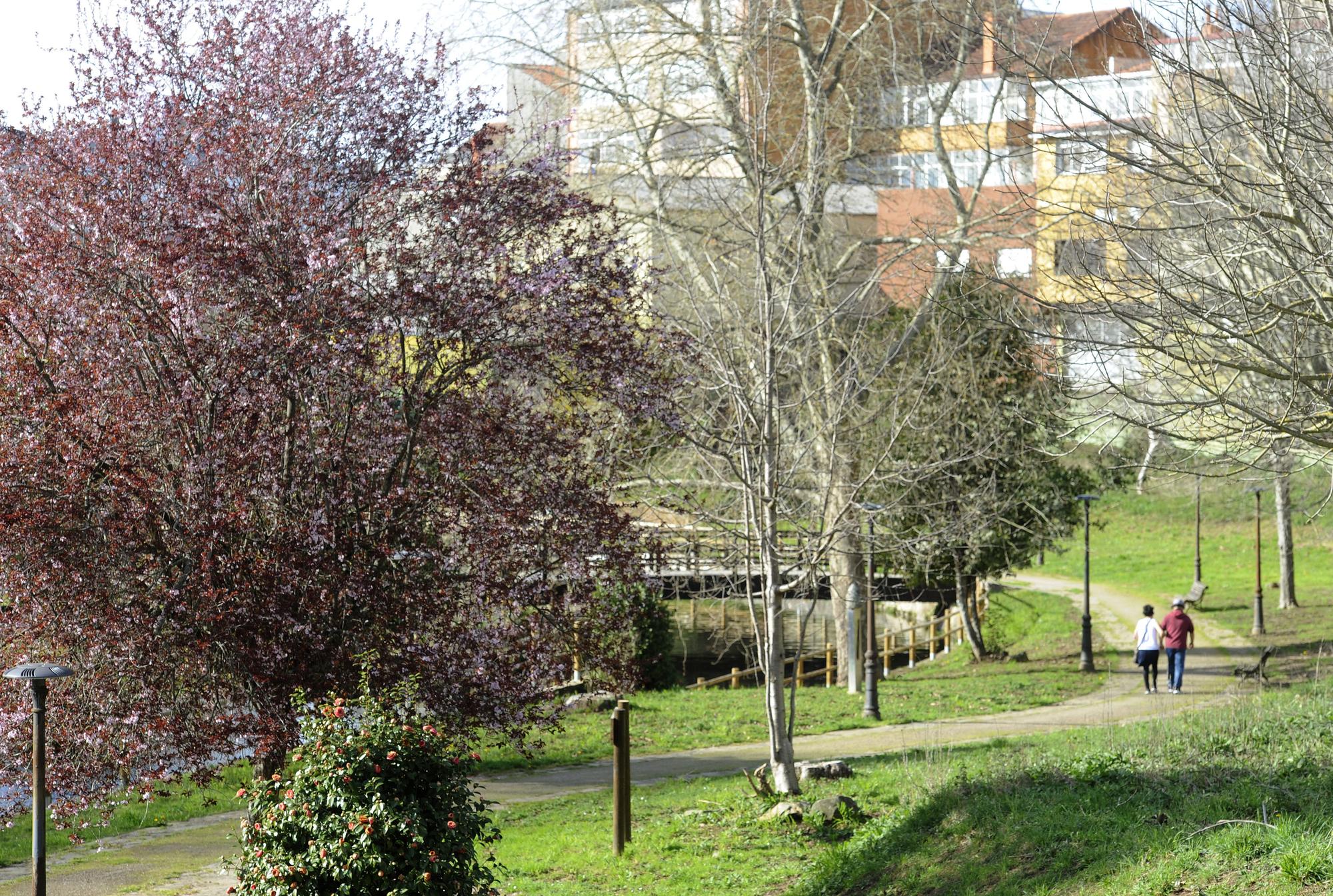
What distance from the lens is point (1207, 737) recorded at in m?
10.1

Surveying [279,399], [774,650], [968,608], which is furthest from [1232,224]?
[968,608]

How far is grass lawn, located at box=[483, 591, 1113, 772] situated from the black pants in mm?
1098

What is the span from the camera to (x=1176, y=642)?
64.5ft

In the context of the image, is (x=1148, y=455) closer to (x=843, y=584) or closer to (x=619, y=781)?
(x=619, y=781)

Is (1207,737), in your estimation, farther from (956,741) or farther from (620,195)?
(620,195)

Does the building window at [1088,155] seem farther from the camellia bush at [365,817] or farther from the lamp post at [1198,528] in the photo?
the lamp post at [1198,528]

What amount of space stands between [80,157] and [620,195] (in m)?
12.3

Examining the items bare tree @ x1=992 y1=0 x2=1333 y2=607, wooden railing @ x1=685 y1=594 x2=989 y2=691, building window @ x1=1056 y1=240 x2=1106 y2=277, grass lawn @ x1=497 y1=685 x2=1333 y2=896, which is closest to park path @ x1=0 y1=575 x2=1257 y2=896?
grass lawn @ x1=497 y1=685 x2=1333 y2=896

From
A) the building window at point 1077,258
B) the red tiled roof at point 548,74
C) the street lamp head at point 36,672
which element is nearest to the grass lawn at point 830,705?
the street lamp head at point 36,672

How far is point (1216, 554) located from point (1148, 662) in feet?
69.6

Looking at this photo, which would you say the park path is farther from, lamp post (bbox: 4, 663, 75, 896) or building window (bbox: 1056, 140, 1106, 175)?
building window (bbox: 1056, 140, 1106, 175)

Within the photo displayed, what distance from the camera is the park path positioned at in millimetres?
10727

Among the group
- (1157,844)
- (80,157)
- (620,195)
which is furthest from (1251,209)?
(620,195)

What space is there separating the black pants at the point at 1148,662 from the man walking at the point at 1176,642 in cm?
20
